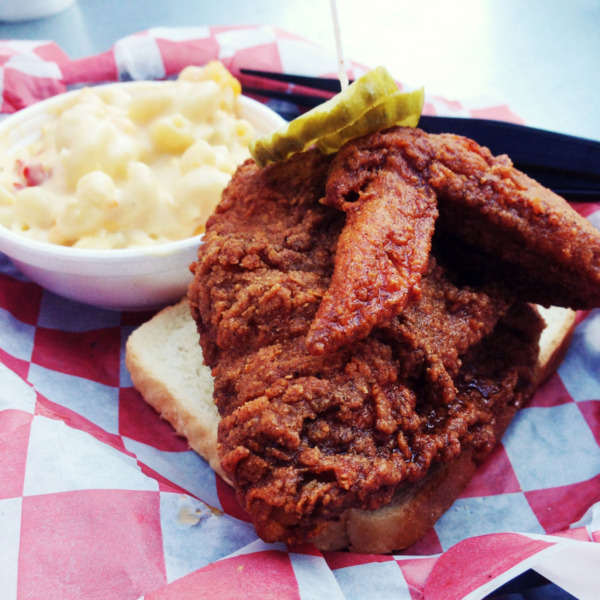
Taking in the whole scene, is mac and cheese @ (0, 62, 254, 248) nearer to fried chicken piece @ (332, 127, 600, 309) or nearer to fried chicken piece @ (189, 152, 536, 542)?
fried chicken piece @ (189, 152, 536, 542)

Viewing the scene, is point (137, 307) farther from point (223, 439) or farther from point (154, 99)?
point (223, 439)

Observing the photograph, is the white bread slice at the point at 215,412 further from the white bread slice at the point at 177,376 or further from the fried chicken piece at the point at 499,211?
the fried chicken piece at the point at 499,211

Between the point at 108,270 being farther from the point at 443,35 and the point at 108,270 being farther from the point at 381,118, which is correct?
the point at 443,35

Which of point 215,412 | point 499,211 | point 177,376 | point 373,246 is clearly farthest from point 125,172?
point 499,211

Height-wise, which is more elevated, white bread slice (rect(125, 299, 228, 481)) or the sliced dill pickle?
the sliced dill pickle

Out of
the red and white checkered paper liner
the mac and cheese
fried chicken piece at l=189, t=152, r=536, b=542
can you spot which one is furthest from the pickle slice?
the red and white checkered paper liner

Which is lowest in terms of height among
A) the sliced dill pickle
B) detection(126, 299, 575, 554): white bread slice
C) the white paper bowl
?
detection(126, 299, 575, 554): white bread slice

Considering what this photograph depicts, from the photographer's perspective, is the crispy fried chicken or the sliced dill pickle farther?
the sliced dill pickle
